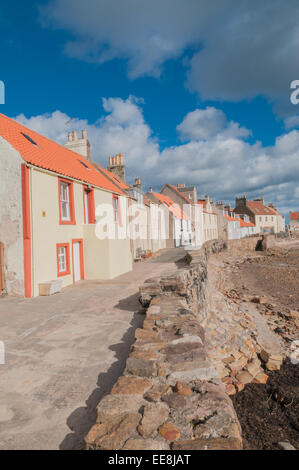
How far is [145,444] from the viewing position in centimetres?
237

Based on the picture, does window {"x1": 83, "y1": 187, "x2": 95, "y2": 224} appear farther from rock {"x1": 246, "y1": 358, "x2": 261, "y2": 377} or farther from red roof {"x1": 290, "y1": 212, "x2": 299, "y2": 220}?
red roof {"x1": 290, "y1": 212, "x2": 299, "y2": 220}

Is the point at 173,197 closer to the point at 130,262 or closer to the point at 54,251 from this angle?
the point at 130,262

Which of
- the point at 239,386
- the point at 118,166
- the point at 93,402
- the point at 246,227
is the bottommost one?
the point at 239,386

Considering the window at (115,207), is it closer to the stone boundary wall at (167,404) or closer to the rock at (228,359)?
the rock at (228,359)

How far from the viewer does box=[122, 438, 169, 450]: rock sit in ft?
7.67

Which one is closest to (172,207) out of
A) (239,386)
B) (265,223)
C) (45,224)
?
(45,224)

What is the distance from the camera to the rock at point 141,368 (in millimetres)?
3479

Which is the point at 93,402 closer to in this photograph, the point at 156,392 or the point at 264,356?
the point at 156,392

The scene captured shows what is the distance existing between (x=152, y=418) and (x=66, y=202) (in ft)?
38.8

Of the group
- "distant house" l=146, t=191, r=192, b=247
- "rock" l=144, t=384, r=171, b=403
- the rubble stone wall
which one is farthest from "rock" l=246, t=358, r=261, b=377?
the rubble stone wall

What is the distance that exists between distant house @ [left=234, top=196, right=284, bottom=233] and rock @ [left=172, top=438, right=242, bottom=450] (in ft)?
263

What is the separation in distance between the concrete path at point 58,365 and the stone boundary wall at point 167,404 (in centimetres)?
53

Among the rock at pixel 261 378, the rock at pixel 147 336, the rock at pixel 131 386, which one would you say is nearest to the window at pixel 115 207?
the rock at pixel 261 378
